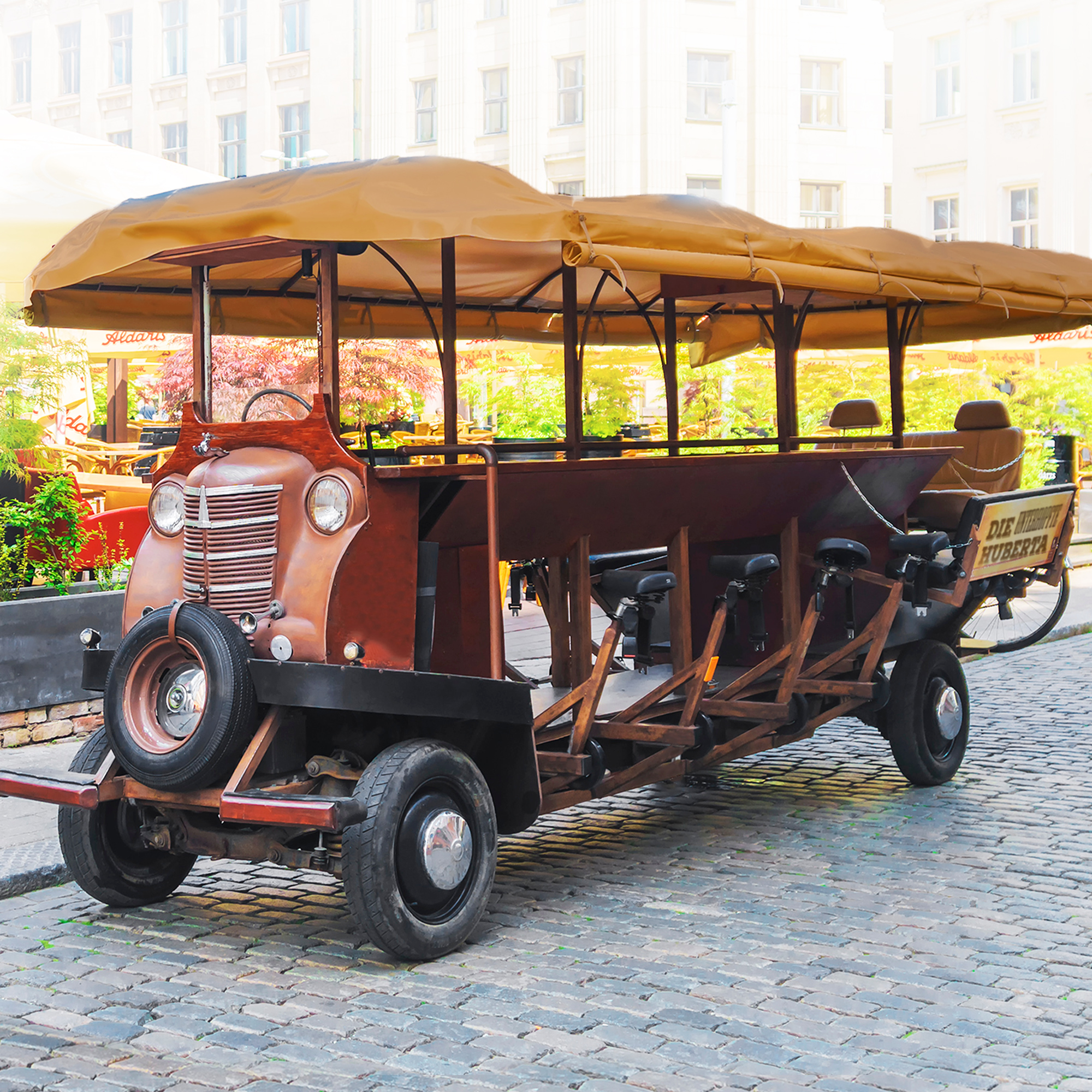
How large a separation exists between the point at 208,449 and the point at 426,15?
4100 cm

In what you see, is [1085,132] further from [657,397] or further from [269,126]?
[657,397]

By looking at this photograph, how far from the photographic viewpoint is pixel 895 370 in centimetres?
868

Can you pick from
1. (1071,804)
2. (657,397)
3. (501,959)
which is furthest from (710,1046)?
(657,397)

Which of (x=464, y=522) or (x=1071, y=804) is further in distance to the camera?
(x=1071, y=804)

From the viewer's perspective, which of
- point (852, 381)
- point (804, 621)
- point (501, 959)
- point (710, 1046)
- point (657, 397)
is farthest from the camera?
point (852, 381)

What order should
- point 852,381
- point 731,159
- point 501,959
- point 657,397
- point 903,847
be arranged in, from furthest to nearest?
point 731,159 < point 852,381 < point 657,397 < point 903,847 < point 501,959

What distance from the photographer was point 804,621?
707 centimetres

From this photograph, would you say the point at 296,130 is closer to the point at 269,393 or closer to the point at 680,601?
the point at 680,601

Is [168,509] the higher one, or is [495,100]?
[495,100]

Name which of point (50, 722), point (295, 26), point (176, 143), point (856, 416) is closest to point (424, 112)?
point (295, 26)

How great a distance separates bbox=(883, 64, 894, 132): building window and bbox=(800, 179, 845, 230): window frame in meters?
2.36

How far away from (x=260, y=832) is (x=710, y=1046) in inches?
69.7

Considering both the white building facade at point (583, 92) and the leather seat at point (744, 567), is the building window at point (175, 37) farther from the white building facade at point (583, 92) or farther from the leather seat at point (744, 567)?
the leather seat at point (744, 567)

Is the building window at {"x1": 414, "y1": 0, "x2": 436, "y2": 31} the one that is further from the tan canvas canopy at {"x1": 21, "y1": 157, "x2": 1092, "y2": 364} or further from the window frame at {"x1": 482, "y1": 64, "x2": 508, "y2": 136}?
the tan canvas canopy at {"x1": 21, "y1": 157, "x2": 1092, "y2": 364}
